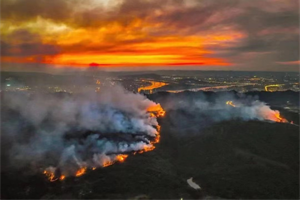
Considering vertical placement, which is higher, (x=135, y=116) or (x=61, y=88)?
(x=61, y=88)

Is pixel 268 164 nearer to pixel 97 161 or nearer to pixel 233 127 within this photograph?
pixel 233 127

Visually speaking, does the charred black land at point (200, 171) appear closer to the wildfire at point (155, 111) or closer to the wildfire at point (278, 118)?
the wildfire at point (278, 118)

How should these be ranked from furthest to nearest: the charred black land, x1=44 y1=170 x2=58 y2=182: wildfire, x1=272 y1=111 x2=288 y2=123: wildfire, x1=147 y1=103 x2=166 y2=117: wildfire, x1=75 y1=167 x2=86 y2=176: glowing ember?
x1=147 y1=103 x2=166 y2=117: wildfire < x1=272 y1=111 x2=288 y2=123: wildfire < x1=75 y1=167 x2=86 y2=176: glowing ember < x1=44 y1=170 x2=58 y2=182: wildfire < the charred black land

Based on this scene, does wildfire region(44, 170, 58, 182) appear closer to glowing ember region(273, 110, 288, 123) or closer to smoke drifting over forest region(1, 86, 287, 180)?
smoke drifting over forest region(1, 86, 287, 180)

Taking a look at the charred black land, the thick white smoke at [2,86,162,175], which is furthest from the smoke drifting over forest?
the charred black land

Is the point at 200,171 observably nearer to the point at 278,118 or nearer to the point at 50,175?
the point at 50,175

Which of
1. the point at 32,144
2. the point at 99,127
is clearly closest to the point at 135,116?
the point at 99,127
